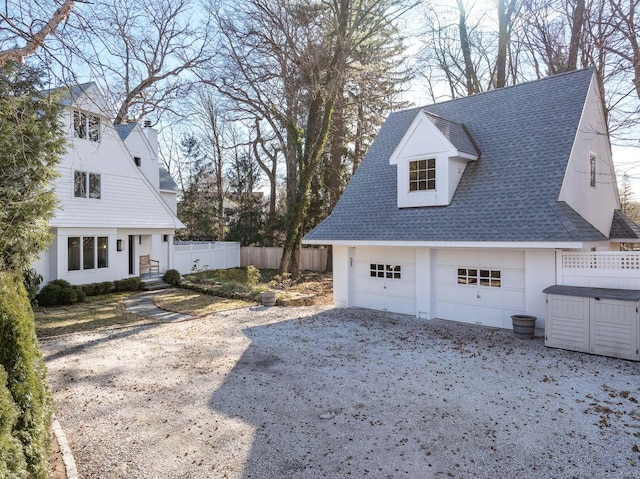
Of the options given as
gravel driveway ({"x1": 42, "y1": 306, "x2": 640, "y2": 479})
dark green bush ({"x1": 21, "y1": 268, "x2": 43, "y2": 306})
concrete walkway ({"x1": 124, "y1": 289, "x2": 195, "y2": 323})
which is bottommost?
gravel driveway ({"x1": 42, "y1": 306, "x2": 640, "y2": 479})

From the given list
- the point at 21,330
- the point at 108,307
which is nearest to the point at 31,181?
the point at 21,330

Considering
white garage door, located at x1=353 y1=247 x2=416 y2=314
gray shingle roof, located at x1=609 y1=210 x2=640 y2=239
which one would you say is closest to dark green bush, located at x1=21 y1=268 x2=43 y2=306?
white garage door, located at x1=353 y1=247 x2=416 y2=314

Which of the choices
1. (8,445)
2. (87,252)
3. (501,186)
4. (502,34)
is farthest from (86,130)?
(502,34)

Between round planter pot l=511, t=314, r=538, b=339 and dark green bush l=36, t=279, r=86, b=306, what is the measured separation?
14.8 metres

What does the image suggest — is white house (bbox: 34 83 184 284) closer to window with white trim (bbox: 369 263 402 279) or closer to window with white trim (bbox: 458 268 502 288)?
window with white trim (bbox: 369 263 402 279)

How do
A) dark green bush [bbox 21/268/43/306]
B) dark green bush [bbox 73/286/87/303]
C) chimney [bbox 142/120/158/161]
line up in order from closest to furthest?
1. dark green bush [bbox 21/268/43/306]
2. dark green bush [bbox 73/286/87/303]
3. chimney [bbox 142/120/158/161]

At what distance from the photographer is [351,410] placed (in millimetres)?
6258

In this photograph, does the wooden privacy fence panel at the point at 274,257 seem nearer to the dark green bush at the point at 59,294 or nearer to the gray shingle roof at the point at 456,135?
the dark green bush at the point at 59,294

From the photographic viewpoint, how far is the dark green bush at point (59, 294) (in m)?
14.8

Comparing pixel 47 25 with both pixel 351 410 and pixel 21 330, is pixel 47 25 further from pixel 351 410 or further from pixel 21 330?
pixel 351 410

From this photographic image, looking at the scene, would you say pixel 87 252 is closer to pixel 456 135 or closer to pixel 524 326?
pixel 456 135

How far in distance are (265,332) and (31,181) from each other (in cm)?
636

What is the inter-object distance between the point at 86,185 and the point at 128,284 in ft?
14.6

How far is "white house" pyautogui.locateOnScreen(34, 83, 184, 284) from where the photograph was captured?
16.0 metres
